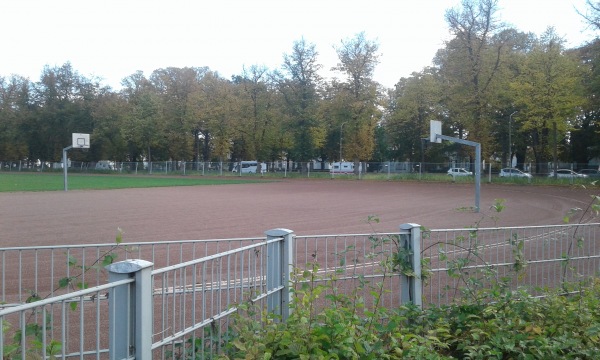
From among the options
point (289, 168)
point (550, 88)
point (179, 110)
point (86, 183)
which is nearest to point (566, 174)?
point (550, 88)

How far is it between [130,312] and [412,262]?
3.20m

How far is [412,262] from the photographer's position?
16.8ft

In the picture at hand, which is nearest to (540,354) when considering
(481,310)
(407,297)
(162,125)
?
(481,310)

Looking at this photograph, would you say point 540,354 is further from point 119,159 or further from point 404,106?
point 119,159

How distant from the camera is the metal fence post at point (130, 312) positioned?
2.58 metres

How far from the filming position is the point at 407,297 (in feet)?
16.9

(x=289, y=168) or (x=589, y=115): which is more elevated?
(x=589, y=115)

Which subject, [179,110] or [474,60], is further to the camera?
[179,110]

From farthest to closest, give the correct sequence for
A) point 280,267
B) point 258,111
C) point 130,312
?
1. point 258,111
2. point 280,267
3. point 130,312

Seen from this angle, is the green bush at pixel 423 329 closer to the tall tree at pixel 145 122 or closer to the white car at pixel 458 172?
the white car at pixel 458 172

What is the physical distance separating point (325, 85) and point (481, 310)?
5933cm

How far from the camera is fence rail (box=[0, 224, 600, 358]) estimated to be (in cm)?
260

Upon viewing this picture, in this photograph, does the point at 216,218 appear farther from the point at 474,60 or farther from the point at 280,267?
the point at 474,60

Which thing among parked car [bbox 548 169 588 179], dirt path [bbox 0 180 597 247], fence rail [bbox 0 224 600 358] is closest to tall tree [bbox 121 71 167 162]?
dirt path [bbox 0 180 597 247]
